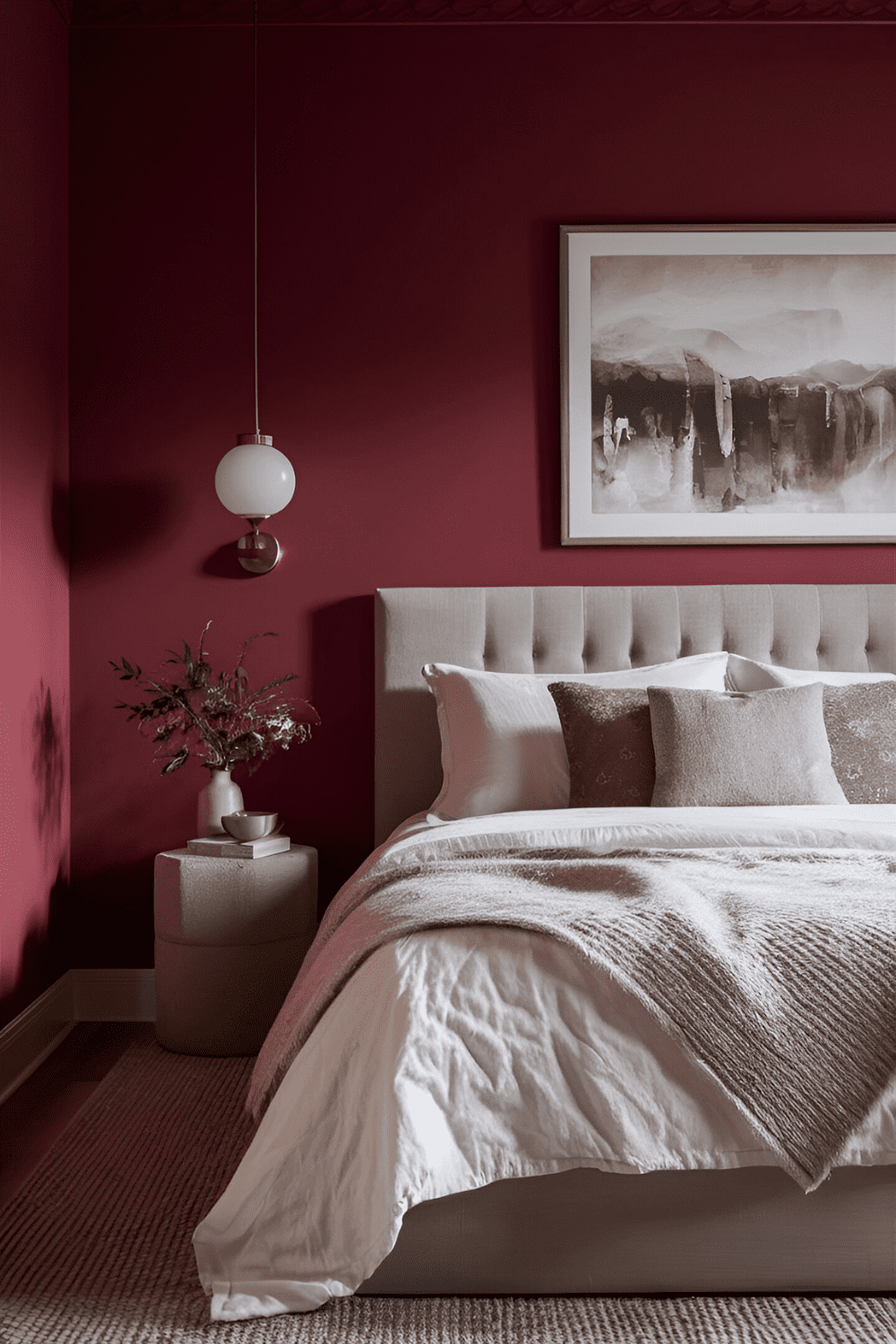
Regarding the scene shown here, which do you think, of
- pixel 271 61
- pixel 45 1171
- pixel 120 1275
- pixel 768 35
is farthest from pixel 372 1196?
pixel 768 35

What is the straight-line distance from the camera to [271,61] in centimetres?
341

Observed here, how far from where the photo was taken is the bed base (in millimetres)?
1610

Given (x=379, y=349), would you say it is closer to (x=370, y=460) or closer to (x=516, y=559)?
(x=370, y=460)

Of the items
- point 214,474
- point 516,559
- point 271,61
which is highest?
point 271,61

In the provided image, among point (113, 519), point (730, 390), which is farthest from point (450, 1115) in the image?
point (730, 390)

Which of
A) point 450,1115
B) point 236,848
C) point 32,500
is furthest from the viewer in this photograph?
point 32,500

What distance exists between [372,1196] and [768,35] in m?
3.58

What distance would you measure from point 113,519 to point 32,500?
36cm

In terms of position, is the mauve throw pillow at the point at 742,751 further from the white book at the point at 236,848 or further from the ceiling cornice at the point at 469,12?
the ceiling cornice at the point at 469,12

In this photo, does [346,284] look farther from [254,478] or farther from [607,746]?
[607,746]

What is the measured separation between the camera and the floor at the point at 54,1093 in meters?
2.30

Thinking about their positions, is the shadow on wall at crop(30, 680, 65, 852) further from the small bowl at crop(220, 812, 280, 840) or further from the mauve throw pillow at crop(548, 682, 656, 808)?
the mauve throw pillow at crop(548, 682, 656, 808)

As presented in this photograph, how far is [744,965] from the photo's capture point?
1617 millimetres

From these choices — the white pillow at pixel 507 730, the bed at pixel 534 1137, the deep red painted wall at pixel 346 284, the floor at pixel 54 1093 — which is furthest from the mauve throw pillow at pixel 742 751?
the floor at pixel 54 1093
